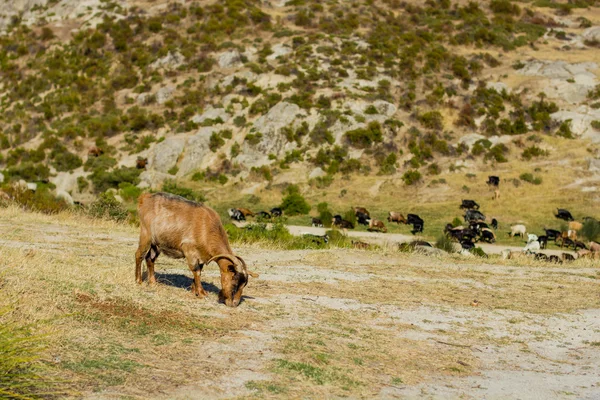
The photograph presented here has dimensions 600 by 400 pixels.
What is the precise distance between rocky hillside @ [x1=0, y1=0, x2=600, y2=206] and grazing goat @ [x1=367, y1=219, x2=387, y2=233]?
481 inches

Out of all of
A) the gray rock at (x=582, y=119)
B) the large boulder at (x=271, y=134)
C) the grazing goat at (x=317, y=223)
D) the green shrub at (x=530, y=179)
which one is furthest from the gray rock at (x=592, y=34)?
the grazing goat at (x=317, y=223)

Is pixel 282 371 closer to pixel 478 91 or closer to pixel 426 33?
pixel 478 91

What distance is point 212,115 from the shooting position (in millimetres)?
59719

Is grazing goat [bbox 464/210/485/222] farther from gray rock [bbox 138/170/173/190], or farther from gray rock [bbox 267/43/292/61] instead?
gray rock [bbox 267/43/292/61]

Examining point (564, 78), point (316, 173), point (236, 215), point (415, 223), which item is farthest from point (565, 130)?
point (236, 215)

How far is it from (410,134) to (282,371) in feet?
166

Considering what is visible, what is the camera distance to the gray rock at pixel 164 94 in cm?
6375

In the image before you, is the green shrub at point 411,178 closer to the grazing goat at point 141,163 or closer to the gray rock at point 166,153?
the gray rock at point 166,153

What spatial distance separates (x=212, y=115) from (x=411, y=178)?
2079cm

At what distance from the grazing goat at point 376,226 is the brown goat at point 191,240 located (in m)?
27.9

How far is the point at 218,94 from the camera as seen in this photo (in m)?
63.2

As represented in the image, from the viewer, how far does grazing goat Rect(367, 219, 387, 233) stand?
39625 mm

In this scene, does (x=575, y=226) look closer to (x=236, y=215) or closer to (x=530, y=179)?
(x=530, y=179)

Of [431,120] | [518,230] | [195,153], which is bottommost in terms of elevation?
[518,230]
